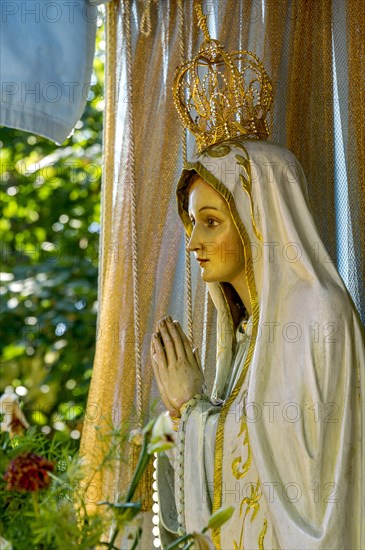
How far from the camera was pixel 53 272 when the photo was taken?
5652 millimetres

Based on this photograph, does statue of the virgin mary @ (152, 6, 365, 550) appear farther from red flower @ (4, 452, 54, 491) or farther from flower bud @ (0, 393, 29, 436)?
red flower @ (4, 452, 54, 491)

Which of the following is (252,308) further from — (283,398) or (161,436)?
(161,436)

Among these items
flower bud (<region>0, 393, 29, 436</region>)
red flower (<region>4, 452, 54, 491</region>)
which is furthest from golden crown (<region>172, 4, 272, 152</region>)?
red flower (<region>4, 452, 54, 491</region>)

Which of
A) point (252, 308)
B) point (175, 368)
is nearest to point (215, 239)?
point (252, 308)

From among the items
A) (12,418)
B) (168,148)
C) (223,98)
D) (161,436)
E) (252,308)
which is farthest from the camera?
(168,148)

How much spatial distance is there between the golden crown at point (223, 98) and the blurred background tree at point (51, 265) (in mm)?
2187

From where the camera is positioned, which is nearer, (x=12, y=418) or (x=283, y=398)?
(x=12, y=418)

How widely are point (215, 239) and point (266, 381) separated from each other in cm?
34

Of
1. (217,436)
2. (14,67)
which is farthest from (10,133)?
(217,436)

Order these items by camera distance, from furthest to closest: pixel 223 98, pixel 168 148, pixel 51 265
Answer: pixel 51 265 < pixel 168 148 < pixel 223 98

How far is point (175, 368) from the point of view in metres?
2.81

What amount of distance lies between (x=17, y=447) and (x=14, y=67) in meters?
1.41

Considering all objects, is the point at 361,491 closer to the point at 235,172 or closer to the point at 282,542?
the point at 282,542

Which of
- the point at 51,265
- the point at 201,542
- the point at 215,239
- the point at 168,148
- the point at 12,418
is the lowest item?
the point at 201,542
